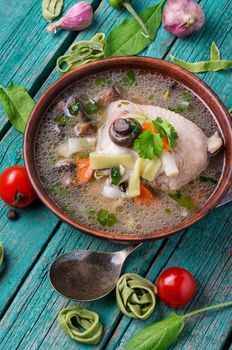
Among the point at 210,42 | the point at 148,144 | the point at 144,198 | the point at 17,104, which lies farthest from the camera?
the point at 210,42

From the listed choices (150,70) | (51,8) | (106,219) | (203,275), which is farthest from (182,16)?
(203,275)

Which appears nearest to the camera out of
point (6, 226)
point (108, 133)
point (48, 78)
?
point (108, 133)

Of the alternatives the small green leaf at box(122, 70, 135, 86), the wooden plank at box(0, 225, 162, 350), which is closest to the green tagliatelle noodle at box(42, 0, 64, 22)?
the small green leaf at box(122, 70, 135, 86)

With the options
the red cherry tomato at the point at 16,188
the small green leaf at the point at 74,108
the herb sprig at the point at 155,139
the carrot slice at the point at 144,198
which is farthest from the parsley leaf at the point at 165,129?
the red cherry tomato at the point at 16,188

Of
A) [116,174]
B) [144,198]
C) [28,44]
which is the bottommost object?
[144,198]

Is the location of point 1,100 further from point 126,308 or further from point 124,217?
point 126,308

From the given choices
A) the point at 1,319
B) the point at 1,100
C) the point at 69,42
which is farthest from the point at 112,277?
the point at 69,42

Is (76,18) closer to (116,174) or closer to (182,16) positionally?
(182,16)
